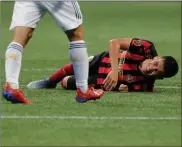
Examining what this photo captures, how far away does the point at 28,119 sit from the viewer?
7.99 m

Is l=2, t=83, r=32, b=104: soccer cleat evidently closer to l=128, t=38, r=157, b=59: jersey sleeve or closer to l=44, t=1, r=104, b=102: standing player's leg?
l=44, t=1, r=104, b=102: standing player's leg

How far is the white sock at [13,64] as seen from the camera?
8.52 metres

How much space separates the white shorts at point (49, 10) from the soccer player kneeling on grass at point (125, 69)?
3.66 ft

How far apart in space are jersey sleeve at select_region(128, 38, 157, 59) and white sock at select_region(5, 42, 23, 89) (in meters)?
1.88

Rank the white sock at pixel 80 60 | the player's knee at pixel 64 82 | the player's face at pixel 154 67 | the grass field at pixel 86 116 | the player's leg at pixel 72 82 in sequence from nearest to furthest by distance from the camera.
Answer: the grass field at pixel 86 116, the white sock at pixel 80 60, the player's face at pixel 154 67, the player's leg at pixel 72 82, the player's knee at pixel 64 82

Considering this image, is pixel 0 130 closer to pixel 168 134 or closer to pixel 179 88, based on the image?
pixel 168 134

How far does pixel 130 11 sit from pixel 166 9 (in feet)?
4.15

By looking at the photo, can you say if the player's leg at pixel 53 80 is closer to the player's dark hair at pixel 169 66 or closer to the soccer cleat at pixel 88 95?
the player's dark hair at pixel 169 66

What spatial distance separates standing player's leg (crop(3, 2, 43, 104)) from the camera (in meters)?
8.52

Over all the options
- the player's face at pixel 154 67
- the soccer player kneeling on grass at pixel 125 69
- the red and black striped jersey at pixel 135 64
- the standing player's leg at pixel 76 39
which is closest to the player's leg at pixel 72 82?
the soccer player kneeling on grass at pixel 125 69

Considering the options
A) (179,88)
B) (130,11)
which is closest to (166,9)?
(130,11)

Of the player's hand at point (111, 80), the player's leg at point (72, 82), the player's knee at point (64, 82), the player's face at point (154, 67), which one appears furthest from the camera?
the player's knee at point (64, 82)

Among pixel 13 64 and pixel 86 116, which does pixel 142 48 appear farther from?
pixel 86 116

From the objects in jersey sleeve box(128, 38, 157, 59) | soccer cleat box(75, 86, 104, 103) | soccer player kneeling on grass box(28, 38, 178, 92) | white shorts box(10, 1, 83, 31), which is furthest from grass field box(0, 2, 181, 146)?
white shorts box(10, 1, 83, 31)
